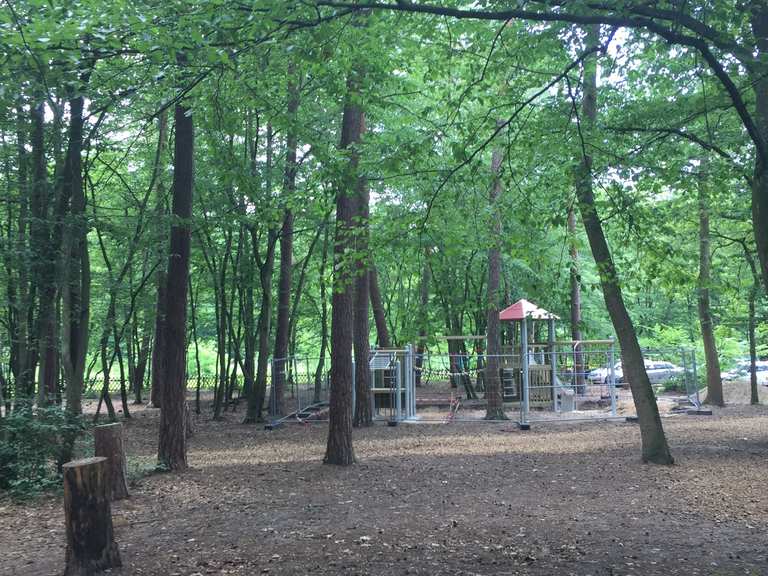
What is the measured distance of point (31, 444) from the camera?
7887mm

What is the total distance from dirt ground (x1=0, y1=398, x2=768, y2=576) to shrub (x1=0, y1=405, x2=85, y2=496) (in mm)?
384

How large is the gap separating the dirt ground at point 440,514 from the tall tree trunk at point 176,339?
457 millimetres

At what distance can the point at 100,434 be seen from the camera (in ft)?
24.3

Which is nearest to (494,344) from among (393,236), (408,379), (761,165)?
(408,379)

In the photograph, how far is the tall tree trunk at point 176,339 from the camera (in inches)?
364

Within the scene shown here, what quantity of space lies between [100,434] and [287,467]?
307cm

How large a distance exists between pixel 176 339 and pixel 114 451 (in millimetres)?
2049

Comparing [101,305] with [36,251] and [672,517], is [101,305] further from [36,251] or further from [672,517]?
[672,517]

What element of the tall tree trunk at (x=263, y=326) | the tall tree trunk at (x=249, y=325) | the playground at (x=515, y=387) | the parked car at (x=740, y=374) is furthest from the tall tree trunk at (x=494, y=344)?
the parked car at (x=740, y=374)

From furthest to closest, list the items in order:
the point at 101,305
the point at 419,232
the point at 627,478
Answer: the point at 101,305, the point at 627,478, the point at 419,232

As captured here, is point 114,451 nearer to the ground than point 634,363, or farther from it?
nearer to the ground

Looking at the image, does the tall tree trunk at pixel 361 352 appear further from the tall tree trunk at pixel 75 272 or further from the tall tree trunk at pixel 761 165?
the tall tree trunk at pixel 761 165

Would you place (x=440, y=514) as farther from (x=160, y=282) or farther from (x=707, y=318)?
(x=707, y=318)

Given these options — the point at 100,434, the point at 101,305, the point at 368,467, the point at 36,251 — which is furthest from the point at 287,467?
the point at 101,305
